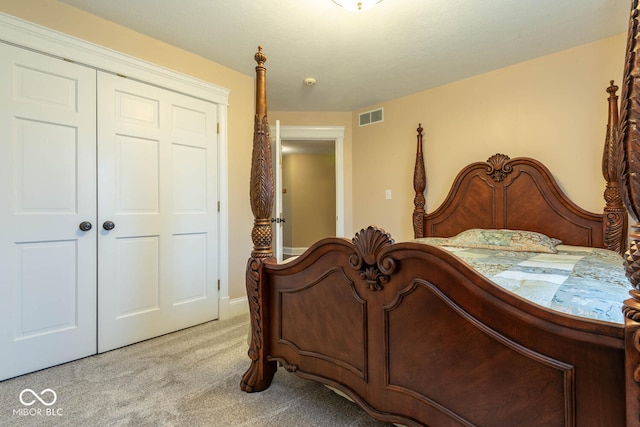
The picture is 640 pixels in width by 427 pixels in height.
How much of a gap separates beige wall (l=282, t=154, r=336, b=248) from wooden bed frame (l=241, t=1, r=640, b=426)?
5147mm

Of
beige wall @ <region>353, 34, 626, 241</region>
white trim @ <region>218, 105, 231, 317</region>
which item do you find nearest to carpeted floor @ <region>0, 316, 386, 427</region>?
white trim @ <region>218, 105, 231, 317</region>

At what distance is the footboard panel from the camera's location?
0.80 meters

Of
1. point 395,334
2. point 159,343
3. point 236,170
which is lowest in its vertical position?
point 159,343

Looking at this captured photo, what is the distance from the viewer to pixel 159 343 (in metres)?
2.33

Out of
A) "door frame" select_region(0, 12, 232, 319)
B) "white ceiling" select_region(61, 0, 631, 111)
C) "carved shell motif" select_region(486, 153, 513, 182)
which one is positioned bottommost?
"carved shell motif" select_region(486, 153, 513, 182)

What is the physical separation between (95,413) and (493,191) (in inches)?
128

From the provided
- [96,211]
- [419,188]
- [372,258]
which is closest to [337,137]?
[419,188]

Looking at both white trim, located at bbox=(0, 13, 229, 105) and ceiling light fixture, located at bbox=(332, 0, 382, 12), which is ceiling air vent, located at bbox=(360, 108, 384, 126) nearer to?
white trim, located at bbox=(0, 13, 229, 105)

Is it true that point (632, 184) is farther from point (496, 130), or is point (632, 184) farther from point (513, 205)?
point (496, 130)

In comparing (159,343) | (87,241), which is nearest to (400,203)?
(159,343)

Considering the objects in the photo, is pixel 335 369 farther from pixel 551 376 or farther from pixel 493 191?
pixel 493 191

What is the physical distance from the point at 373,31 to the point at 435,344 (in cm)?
216

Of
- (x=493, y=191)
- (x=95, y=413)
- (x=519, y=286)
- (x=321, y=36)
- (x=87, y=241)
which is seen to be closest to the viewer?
(x=519, y=286)

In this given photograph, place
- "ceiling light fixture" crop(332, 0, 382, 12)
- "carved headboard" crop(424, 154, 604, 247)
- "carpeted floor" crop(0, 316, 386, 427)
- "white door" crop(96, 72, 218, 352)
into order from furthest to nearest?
"carved headboard" crop(424, 154, 604, 247) → "white door" crop(96, 72, 218, 352) → "ceiling light fixture" crop(332, 0, 382, 12) → "carpeted floor" crop(0, 316, 386, 427)
